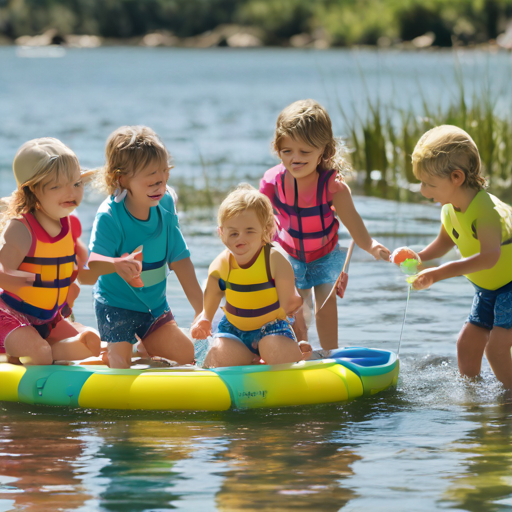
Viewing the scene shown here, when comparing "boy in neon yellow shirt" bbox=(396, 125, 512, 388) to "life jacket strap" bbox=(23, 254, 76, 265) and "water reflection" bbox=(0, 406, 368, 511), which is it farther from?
"life jacket strap" bbox=(23, 254, 76, 265)

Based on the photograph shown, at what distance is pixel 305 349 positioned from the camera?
4.21 metres

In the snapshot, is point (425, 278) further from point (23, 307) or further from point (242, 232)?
point (23, 307)

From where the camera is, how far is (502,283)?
13.1 feet

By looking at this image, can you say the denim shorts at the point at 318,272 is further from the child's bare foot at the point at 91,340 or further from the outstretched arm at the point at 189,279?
the child's bare foot at the point at 91,340

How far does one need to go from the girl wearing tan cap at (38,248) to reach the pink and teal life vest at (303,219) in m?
1.02

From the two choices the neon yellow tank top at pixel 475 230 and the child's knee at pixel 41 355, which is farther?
the child's knee at pixel 41 355

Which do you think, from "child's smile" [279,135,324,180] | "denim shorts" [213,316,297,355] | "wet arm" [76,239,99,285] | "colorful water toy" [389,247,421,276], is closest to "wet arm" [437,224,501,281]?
"colorful water toy" [389,247,421,276]

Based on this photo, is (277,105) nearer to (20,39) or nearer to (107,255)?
(107,255)

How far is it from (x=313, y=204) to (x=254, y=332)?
2.50 feet

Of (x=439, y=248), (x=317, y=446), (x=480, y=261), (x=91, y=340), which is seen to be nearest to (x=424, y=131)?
(x=439, y=248)

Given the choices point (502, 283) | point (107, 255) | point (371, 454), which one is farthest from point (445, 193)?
point (107, 255)

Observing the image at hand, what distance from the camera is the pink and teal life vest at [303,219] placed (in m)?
4.37

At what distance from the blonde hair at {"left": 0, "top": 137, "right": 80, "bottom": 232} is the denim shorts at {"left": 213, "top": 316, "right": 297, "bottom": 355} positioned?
100cm

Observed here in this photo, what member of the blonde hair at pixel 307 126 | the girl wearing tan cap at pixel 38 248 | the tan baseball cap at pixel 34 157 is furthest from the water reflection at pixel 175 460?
the blonde hair at pixel 307 126
